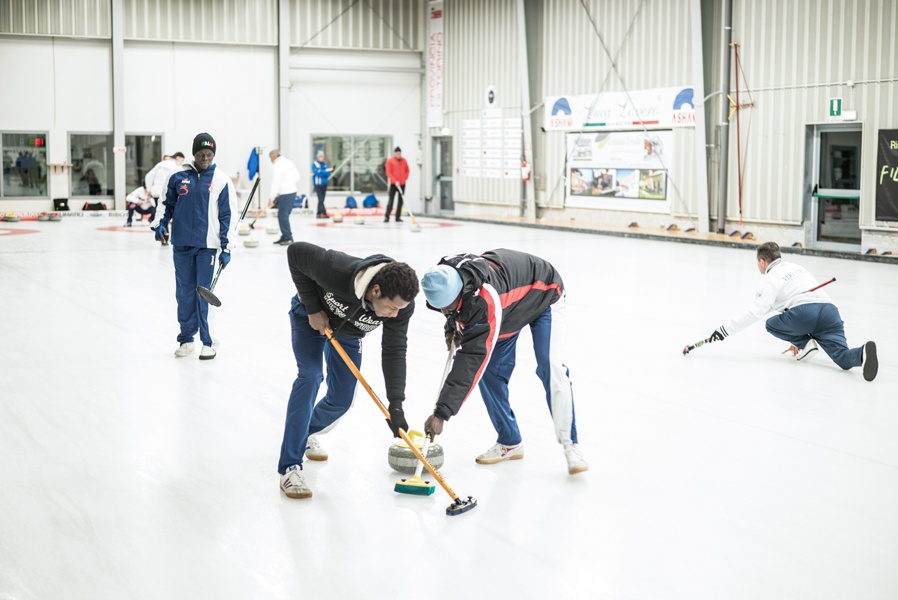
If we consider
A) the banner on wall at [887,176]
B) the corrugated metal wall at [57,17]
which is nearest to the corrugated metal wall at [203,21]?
the corrugated metal wall at [57,17]

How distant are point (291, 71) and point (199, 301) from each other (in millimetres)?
22066

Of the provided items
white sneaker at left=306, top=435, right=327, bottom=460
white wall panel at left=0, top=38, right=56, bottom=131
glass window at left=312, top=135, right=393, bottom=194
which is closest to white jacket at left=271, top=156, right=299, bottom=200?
white wall panel at left=0, top=38, right=56, bottom=131

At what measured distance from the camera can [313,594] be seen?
152 inches

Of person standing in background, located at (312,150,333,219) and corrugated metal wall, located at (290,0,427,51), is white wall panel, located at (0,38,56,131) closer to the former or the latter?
corrugated metal wall, located at (290,0,427,51)

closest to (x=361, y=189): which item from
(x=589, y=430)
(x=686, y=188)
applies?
(x=686, y=188)

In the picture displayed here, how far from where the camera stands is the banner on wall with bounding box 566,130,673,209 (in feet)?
73.1

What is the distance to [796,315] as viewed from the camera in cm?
818

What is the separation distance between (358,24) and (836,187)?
16.3m

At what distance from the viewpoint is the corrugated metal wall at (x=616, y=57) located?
2148 centimetres

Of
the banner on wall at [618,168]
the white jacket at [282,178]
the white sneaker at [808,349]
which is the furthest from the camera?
the banner on wall at [618,168]

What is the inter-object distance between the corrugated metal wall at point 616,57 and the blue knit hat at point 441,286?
17.7m

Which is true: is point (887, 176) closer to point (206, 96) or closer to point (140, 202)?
point (140, 202)

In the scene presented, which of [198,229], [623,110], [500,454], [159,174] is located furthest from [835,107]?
[500,454]

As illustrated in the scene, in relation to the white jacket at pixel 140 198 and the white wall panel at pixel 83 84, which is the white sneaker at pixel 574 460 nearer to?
the white jacket at pixel 140 198
